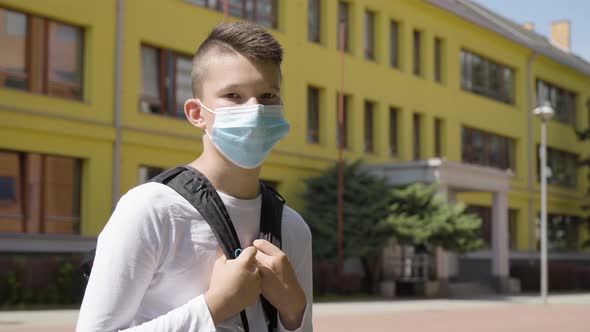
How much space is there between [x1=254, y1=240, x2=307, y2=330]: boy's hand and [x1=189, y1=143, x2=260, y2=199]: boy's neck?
0.53 ft

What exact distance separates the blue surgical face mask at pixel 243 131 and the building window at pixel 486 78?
38.1 m

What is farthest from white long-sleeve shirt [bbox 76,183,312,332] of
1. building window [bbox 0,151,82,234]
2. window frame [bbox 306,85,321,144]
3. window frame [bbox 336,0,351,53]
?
window frame [bbox 336,0,351,53]

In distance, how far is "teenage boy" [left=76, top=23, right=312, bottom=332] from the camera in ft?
7.14

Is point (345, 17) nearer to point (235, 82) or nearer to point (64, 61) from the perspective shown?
point (64, 61)

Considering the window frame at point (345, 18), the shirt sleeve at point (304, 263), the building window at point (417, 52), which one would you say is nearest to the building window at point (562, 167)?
the building window at point (417, 52)

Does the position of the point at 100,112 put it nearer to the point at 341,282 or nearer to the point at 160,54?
the point at 160,54

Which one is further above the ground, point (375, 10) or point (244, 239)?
point (375, 10)

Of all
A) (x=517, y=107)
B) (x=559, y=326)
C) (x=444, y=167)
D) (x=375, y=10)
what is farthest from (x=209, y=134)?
(x=517, y=107)

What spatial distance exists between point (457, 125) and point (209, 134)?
37.0 m

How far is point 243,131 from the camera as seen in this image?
7.81 feet

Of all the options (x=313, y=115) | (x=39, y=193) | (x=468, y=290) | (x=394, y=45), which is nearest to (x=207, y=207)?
(x=39, y=193)

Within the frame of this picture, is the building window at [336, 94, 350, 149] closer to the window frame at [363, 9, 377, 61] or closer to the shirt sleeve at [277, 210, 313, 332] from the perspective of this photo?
the window frame at [363, 9, 377, 61]

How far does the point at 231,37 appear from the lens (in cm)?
240

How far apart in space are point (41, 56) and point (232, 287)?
70.6ft
